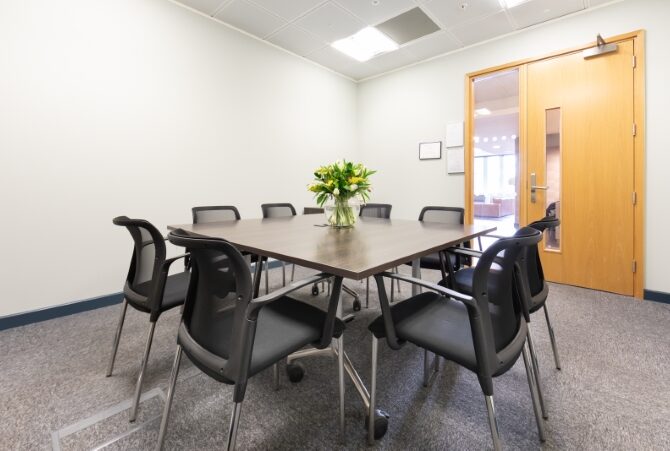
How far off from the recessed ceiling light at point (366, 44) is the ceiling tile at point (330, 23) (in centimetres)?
14

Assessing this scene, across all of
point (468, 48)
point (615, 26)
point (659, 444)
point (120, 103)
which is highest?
point (468, 48)

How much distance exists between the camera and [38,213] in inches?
96.5

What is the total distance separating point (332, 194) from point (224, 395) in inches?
53.0

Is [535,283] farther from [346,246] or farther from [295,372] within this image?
[295,372]

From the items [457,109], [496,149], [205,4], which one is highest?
[205,4]

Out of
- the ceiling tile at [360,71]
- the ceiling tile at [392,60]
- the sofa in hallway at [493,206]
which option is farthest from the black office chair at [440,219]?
the sofa in hallway at [493,206]

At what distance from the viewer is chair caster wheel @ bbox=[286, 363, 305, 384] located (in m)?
1.68

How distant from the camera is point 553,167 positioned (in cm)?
339

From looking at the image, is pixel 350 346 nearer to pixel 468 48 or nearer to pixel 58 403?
pixel 58 403

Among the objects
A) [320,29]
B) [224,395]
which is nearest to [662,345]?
[224,395]

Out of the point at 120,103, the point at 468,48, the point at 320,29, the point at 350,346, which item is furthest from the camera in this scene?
the point at 468,48

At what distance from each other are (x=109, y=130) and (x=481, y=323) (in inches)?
127

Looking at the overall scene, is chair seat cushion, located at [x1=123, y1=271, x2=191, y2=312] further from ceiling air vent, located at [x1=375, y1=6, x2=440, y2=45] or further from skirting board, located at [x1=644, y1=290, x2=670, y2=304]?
skirting board, located at [x1=644, y1=290, x2=670, y2=304]

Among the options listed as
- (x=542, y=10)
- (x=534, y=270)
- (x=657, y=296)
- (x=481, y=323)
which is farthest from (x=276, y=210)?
(x=657, y=296)
